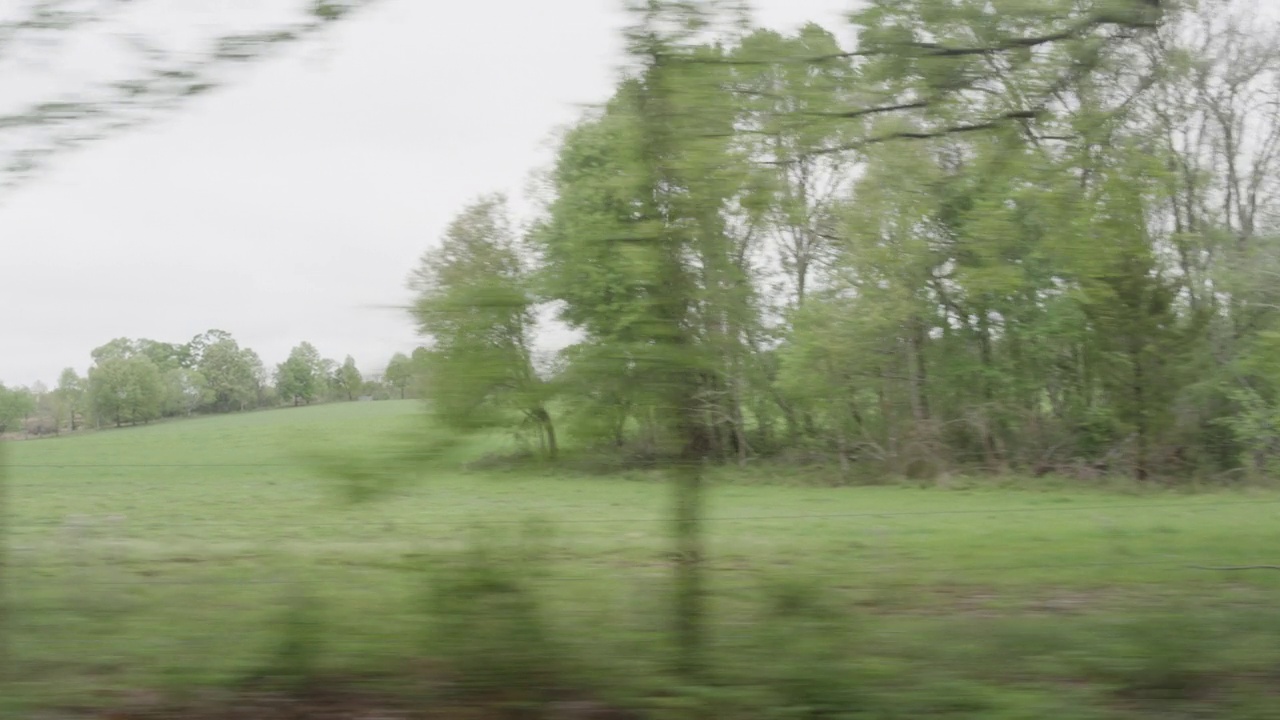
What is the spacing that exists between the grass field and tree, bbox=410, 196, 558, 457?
28 centimetres

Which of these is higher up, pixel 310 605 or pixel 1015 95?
pixel 1015 95

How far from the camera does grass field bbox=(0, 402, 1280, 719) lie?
15.5 ft

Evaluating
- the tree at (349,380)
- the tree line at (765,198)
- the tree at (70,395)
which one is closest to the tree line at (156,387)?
the tree at (70,395)

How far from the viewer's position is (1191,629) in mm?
5414

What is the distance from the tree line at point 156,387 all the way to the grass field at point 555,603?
0.22 m

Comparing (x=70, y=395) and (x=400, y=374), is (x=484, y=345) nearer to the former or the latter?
(x=400, y=374)

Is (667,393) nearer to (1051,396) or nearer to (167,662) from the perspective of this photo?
(167,662)

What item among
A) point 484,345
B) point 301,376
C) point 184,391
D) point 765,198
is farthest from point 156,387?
point 765,198

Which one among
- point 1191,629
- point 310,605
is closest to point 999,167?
point 1191,629

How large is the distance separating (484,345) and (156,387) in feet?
9.57

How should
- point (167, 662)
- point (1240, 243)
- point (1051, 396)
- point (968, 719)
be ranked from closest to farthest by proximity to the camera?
1. point (968, 719)
2. point (167, 662)
3. point (1240, 243)
4. point (1051, 396)

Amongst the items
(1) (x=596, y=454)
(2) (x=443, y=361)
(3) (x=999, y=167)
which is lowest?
(1) (x=596, y=454)

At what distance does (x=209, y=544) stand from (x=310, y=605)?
3.44 metres

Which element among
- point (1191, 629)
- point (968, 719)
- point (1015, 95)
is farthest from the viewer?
point (1015, 95)
